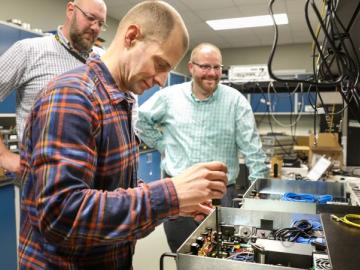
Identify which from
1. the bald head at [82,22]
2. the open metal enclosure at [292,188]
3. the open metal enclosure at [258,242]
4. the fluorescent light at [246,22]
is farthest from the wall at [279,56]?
the open metal enclosure at [258,242]

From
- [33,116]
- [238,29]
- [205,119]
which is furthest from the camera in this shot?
[238,29]

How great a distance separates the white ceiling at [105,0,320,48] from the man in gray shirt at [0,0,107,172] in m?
2.66

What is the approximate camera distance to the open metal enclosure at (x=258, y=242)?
29.5 inches

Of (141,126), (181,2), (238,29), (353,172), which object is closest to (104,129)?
(141,126)

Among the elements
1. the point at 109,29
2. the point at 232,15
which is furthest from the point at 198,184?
the point at 109,29

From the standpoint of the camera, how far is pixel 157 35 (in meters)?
0.72

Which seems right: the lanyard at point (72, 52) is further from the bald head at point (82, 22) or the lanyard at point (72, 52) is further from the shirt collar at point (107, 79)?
the shirt collar at point (107, 79)

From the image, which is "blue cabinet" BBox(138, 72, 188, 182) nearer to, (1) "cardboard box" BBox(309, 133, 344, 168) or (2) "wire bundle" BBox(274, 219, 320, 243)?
(1) "cardboard box" BBox(309, 133, 344, 168)

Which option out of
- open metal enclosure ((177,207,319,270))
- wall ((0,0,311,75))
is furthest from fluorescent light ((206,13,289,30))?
open metal enclosure ((177,207,319,270))

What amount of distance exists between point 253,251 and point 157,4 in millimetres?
735

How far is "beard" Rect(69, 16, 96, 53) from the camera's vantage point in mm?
1654

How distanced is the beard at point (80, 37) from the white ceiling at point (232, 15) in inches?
105

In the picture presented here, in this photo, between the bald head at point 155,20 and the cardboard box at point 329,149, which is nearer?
the bald head at point 155,20

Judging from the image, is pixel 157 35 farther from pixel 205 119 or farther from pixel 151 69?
pixel 205 119
